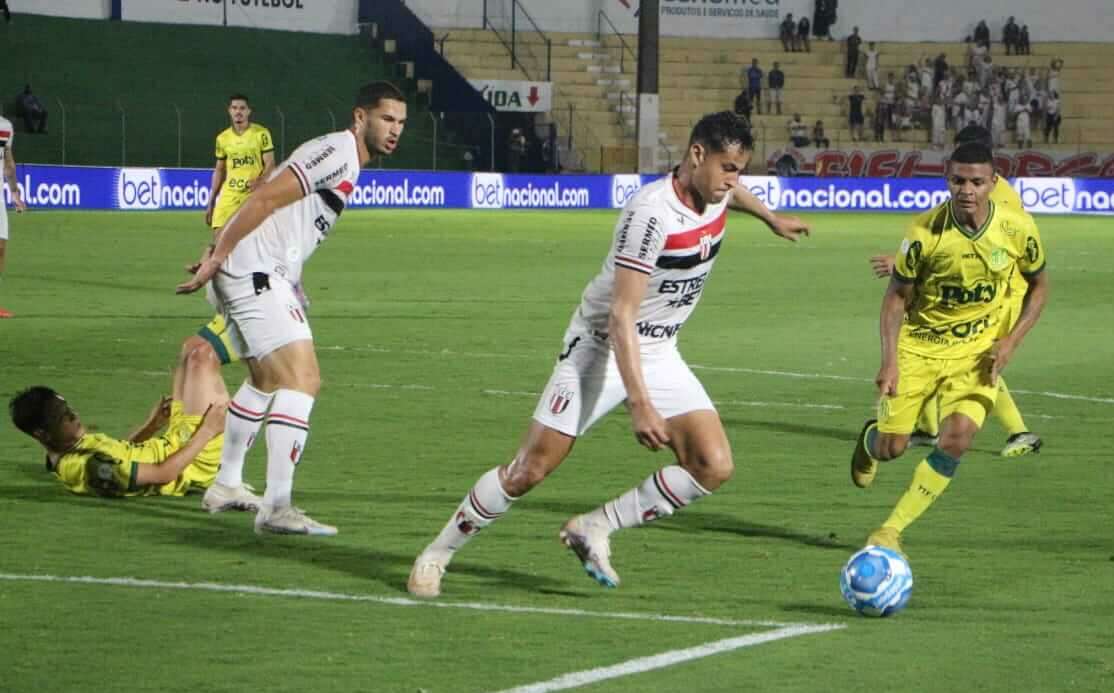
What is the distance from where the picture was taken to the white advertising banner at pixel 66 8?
153 ft

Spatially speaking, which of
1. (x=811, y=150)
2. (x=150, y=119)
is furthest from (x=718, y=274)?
(x=811, y=150)

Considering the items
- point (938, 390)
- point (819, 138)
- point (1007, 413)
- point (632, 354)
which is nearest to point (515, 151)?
point (819, 138)

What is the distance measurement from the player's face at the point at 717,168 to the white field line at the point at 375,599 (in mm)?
1498

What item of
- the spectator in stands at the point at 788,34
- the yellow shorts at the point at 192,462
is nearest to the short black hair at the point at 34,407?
the yellow shorts at the point at 192,462

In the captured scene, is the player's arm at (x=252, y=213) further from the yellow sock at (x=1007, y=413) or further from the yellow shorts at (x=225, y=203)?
the yellow shorts at (x=225, y=203)

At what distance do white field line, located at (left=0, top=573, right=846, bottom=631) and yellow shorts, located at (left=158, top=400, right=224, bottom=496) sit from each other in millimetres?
1987

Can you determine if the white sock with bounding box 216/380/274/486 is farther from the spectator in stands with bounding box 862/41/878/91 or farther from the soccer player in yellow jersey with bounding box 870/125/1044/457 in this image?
the spectator in stands with bounding box 862/41/878/91

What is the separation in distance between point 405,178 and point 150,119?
5911 mm

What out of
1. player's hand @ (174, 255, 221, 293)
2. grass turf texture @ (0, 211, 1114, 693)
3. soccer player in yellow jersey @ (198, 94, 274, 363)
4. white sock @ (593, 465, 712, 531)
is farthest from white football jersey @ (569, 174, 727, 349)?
soccer player in yellow jersey @ (198, 94, 274, 363)

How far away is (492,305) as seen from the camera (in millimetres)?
20859

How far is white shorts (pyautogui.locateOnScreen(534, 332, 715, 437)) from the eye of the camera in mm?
7281

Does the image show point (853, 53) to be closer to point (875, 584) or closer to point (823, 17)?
point (823, 17)

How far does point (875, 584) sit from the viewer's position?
22.9 feet

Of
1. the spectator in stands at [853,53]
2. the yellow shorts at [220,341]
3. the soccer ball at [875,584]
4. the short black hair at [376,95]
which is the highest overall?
the spectator in stands at [853,53]
